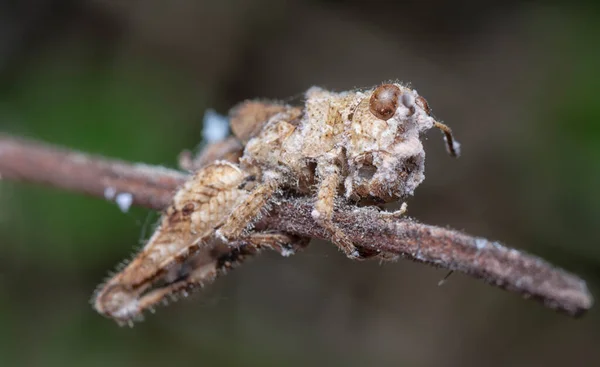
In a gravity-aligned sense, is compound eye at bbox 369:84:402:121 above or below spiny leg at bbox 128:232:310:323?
above

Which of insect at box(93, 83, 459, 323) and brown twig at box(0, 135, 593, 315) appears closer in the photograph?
brown twig at box(0, 135, 593, 315)

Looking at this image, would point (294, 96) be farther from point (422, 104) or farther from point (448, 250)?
point (448, 250)

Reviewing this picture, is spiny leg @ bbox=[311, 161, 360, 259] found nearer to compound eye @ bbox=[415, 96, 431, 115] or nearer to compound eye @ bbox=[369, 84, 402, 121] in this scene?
compound eye @ bbox=[369, 84, 402, 121]

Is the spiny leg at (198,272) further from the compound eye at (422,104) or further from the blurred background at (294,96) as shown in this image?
the blurred background at (294,96)

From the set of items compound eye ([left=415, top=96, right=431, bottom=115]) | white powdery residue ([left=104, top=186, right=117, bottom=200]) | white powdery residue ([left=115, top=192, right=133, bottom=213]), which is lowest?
compound eye ([left=415, top=96, right=431, bottom=115])

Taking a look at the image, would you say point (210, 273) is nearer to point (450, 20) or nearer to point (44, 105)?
point (44, 105)

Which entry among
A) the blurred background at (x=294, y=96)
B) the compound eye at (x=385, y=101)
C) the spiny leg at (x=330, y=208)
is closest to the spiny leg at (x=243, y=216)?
the spiny leg at (x=330, y=208)

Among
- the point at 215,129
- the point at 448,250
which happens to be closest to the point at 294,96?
the point at 215,129

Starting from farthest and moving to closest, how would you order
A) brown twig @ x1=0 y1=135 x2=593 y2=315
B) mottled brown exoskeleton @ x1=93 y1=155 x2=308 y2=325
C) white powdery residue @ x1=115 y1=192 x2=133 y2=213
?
white powdery residue @ x1=115 y1=192 x2=133 y2=213, mottled brown exoskeleton @ x1=93 y1=155 x2=308 y2=325, brown twig @ x1=0 y1=135 x2=593 y2=315

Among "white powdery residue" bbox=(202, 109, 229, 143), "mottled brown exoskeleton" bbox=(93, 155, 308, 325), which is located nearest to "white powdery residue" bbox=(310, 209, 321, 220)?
"mottled brown exoskeleton" bbox=(93, 155, 308, 325)
